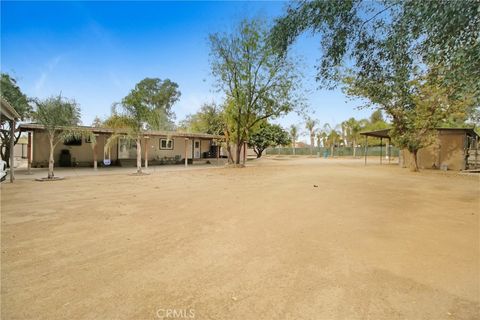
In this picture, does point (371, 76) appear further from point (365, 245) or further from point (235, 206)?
point (235, 206)

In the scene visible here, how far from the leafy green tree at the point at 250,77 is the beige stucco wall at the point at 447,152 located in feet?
31.4

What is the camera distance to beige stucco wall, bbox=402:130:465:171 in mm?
16109

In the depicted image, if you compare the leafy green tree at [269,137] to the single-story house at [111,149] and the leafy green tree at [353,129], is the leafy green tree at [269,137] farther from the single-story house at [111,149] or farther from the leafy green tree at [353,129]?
the leafy green tree at [353,129]

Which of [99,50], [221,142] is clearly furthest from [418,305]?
[221,142]

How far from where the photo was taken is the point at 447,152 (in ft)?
54.5

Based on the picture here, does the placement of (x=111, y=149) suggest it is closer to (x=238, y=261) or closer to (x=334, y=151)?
(x=238, y=261)

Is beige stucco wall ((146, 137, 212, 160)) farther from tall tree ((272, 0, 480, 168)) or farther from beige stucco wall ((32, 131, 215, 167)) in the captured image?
tall tree ((272, 0, 480, 168))

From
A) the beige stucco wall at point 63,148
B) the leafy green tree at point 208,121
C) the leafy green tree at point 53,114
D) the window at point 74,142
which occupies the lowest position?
the beige stucco wall at point 63,148

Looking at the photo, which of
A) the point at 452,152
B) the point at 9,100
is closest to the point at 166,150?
the point at 9,100

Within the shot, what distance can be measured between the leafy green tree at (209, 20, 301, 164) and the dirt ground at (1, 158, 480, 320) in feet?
44.0

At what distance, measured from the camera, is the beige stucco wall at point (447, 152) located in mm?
16109

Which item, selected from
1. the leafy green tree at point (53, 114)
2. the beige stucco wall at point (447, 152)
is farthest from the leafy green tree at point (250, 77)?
the leafy green tree at point (53, 114)

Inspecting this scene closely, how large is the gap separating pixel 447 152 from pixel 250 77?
14.1 meters

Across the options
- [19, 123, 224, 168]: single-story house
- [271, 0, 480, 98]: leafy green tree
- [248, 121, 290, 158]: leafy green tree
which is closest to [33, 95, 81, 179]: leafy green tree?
[19, 123, 224, 168]: single-story house
